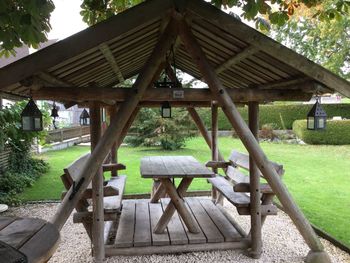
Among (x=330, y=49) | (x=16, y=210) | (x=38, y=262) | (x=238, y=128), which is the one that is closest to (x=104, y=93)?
→ (x=238, y=128)

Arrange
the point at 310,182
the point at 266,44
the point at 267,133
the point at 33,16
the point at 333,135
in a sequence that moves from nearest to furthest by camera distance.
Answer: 1. the point at 33,16
2. the point at 266,44
3. the point at 310,182
4. the point at 333,135
5. the point at 267,133

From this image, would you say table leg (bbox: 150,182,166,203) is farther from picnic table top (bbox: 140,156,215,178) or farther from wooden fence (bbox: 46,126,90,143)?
wooden fence (bbox: 46,126,90,143)

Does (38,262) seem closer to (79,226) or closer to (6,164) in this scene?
(79,226)

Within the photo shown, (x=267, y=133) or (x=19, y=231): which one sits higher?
(x=19, y=231)

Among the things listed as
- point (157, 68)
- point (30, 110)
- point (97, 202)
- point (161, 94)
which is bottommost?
point (97, 202)

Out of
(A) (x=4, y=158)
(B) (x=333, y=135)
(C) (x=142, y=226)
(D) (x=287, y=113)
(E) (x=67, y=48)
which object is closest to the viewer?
(E) (x=67, y=48)

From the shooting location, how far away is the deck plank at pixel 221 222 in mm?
4788

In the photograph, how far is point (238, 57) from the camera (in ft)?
13.3

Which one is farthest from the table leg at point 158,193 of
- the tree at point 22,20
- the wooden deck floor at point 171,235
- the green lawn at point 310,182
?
the tree at point 22,20

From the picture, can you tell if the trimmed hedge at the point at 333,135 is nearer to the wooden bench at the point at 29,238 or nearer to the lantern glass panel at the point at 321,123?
the lantern glass panel at the point at 321,123

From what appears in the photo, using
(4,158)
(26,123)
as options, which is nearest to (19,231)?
(26,123)

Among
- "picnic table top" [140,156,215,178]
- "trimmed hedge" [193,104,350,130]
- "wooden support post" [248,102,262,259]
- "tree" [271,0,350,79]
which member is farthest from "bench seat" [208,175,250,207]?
"trimmed hedge" [193,104,350,130]

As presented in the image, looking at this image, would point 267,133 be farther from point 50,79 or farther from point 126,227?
point 50,79

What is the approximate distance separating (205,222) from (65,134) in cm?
1482
